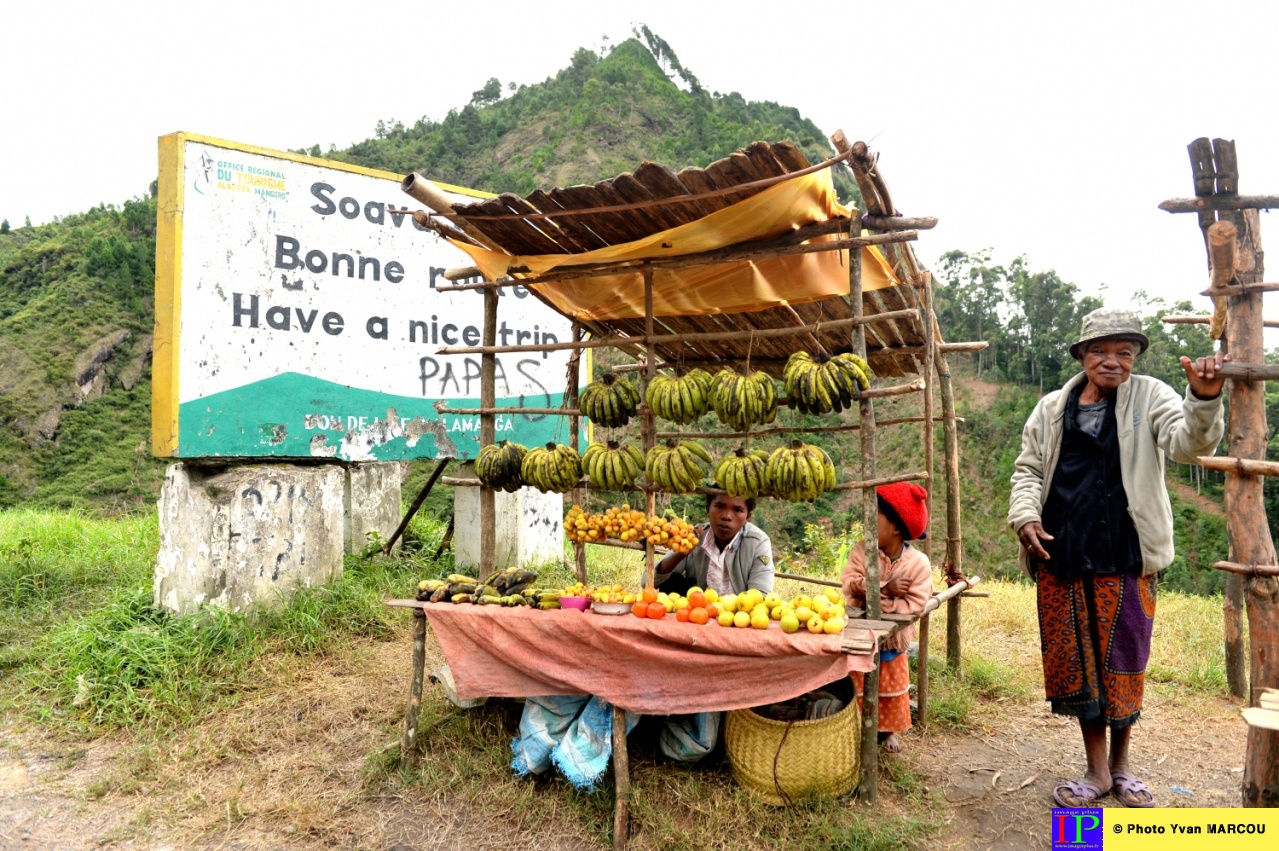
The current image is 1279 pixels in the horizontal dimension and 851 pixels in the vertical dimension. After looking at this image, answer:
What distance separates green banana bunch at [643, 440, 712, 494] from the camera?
3.98 m

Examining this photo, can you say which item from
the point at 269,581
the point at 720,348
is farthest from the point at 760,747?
the point at 269,581

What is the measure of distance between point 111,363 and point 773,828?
28.3 meters

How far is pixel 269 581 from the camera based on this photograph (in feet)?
18.6

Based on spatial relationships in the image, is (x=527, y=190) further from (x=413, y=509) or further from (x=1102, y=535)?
(x=1102, y=535)

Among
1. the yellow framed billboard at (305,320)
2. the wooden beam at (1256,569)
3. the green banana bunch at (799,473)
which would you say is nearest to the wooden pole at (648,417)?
the green banana bunch at (799,473)

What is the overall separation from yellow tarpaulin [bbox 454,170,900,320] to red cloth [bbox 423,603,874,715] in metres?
1.98

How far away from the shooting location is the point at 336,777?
4051 mm

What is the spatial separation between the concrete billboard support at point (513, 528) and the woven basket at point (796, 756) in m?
4.06

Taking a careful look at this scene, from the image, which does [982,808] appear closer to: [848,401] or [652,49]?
[848,401]

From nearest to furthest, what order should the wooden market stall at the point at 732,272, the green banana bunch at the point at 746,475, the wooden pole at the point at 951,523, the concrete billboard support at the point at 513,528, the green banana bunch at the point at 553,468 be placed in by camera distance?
the wooden market stall at the point at 732,272
the green banana bunch at the point at 746,475
the green banana bunch at the point at 553,468
the wooden pole at the point at 951,523
the concrete billboard support at the point at 513,528

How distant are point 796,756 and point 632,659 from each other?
0.87 meters

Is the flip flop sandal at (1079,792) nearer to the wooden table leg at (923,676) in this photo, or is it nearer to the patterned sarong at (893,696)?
the patterned sarong at (893,696)

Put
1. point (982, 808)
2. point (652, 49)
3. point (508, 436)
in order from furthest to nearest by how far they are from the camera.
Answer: point (652, 49)
point (508, 436)
point (982, 808)

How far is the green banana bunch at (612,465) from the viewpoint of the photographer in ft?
13.8
